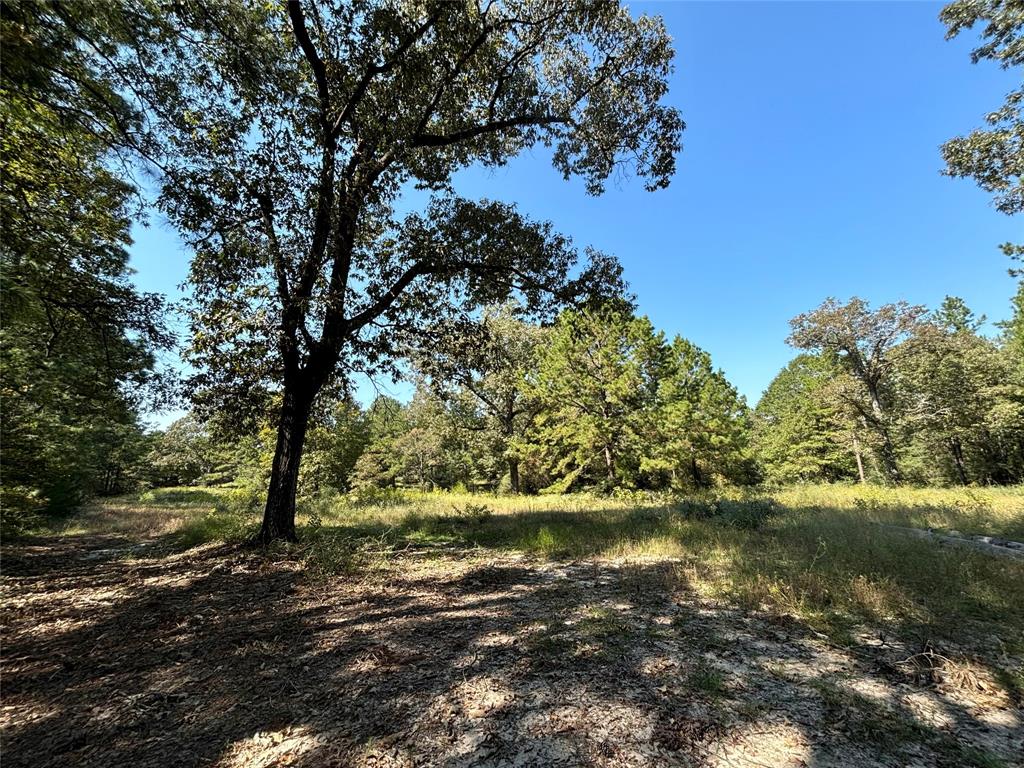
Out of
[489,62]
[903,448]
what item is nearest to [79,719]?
[489,62]

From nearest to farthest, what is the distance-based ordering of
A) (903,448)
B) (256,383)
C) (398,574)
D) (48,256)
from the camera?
(398,574)
(48,256)
(256,383)
(903,448)

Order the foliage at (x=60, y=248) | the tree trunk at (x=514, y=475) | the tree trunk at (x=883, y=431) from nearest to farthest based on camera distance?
the foliage at (x=60, y=248), the tree trunk at (x=883, y=431), the tree trunk at (x=514, y=475)

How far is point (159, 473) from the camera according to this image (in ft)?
152

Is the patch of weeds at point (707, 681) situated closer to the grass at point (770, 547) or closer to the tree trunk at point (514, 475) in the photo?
the grass at point (770, 547)

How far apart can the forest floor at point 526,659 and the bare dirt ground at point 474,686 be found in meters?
0.02

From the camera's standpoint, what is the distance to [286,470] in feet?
26.6

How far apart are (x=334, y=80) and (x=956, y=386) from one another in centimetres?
3666

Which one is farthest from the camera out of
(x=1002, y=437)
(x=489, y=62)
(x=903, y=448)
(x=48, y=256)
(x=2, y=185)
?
(x=903, y=448)

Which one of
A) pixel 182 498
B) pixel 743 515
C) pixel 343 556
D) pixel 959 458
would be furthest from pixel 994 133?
pixel 182 498

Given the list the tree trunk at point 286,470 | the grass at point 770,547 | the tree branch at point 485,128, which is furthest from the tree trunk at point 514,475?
the tree branch at point 485,128

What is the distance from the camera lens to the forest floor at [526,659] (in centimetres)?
239

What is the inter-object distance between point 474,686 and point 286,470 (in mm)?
6618

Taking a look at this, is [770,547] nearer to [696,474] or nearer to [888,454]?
[696,474]

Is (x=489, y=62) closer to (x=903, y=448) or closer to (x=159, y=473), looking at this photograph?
(x=903, y=448)
